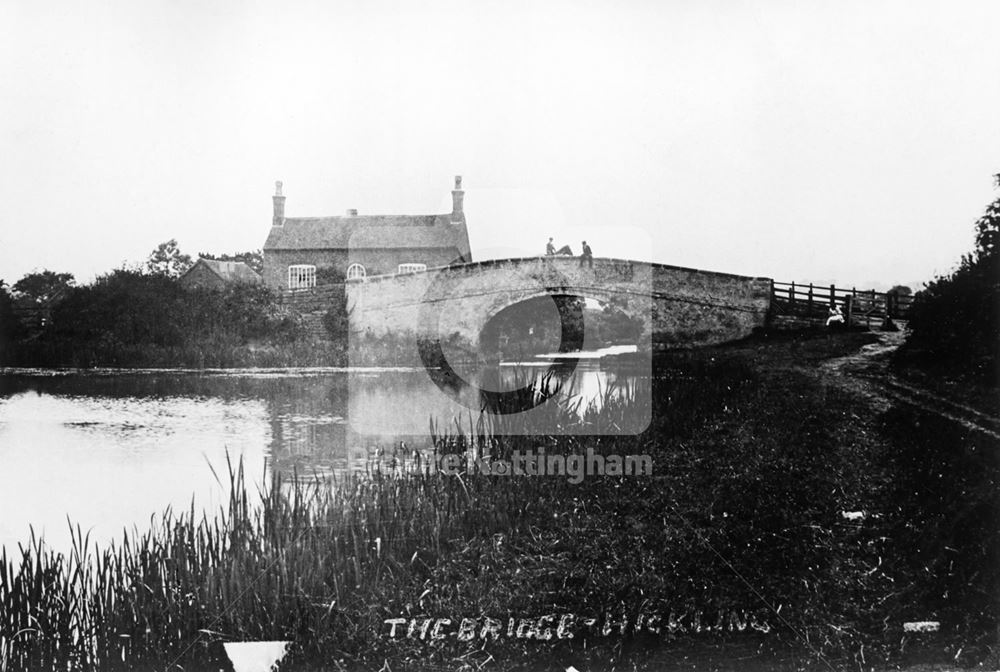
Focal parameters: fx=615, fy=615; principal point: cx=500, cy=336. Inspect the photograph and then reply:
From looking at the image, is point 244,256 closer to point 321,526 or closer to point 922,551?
point 321,526

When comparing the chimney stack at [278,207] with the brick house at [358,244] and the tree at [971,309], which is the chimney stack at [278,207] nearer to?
the brick house at [358,244]

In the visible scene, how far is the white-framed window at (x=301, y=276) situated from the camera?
2969 millimetres

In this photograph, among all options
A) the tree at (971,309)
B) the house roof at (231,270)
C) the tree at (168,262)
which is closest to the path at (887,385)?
the tree at (971,309)

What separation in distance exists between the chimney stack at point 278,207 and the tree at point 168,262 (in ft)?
1.42

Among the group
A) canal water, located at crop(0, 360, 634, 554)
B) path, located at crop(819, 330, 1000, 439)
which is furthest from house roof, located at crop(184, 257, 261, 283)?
path, located at crop(819, 330, 1000, 439)

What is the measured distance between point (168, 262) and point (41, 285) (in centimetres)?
58

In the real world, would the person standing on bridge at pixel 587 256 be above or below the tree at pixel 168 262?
above

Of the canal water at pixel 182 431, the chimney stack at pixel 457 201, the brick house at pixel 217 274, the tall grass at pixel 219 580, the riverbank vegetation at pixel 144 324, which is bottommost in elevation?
the tall grass at pixel 219 580

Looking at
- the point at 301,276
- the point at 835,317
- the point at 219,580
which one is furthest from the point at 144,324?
the point at 835,317

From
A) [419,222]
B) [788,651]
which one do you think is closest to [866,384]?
[788,651]

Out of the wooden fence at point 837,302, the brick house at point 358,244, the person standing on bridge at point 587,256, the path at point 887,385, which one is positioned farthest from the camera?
the person standing on bridge at point 587,256

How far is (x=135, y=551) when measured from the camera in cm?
234

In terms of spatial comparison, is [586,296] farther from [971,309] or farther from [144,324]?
[144,324]

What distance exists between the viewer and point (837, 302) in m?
3.60
